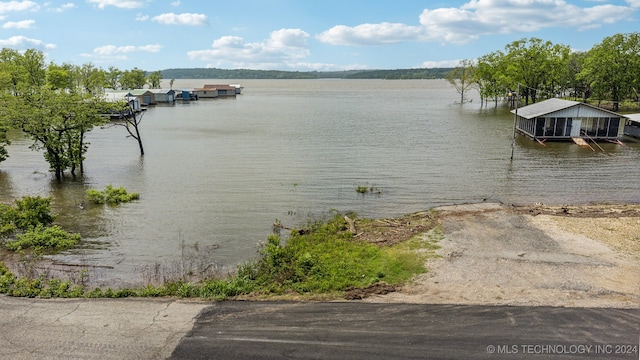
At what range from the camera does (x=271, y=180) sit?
1133 inches

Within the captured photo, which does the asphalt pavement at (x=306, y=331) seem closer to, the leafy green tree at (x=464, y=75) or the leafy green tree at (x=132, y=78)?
the leafy green tree at (x=464, y=75)

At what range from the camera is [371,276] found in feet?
45.2

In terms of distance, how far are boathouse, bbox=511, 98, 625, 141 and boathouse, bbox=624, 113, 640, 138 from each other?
2018mm

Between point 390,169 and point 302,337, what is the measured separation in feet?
74.9

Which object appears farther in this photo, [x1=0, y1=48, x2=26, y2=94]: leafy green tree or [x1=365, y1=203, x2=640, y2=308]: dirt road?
[x1=0, y1=48, x2=26, y2=94]: leafy green tree

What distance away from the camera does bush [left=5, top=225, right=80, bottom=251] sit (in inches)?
704

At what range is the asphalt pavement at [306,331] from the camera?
9.49 metres

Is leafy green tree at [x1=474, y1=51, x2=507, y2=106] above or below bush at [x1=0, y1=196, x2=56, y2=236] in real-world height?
above

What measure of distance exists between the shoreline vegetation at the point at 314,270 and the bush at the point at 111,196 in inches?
286

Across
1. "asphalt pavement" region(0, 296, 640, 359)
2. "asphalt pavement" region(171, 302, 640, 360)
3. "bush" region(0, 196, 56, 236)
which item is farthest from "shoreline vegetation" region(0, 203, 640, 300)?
"bush" region(0, 196, 56, 236)

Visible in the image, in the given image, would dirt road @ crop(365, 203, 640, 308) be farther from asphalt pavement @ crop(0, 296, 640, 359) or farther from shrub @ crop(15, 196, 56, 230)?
shrub @ crop(15, 196, 56, 230)

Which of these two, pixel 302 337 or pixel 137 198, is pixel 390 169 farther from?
pixel 302 337

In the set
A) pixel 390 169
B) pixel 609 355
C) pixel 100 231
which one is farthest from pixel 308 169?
pixel 609 355

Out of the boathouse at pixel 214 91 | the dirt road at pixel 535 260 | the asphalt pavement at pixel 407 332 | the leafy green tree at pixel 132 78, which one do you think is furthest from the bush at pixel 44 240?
the leafy green tree at pixel 132 78
